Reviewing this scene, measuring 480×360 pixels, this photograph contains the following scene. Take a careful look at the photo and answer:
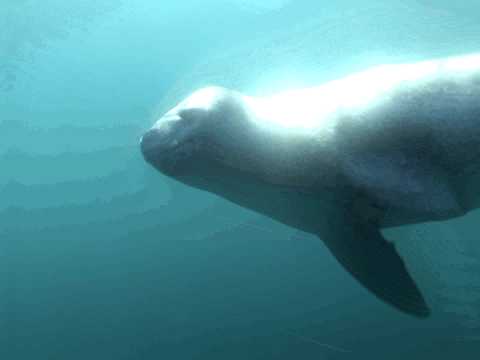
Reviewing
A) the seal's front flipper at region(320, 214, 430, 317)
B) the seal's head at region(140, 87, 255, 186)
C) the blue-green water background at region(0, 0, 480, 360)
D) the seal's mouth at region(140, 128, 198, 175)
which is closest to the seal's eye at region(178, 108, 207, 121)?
the seal's head at region(140, 87, 255, 186)

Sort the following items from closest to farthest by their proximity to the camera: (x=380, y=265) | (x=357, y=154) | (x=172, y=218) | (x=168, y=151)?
(x=357, y=154), (x=168, y=151), (x=380, y=265), (x=172, y=218)

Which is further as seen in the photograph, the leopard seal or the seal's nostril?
the seal's nostril

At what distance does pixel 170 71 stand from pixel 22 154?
16439 millimetres

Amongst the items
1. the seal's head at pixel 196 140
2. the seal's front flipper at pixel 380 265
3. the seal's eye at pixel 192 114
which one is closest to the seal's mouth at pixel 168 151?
the seal's head at pixel 196 140

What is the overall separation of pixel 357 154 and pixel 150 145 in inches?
71.7

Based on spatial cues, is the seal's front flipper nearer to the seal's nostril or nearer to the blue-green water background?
the seal's nostril

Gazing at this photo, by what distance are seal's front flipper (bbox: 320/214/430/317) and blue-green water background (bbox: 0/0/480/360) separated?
1393cm

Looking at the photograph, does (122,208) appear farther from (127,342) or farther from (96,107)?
(127,342)

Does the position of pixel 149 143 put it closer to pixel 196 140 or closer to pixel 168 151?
pixel 168 151

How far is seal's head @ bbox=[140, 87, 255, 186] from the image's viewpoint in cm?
479

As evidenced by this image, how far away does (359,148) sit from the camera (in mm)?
4637

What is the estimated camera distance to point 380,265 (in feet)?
16.3

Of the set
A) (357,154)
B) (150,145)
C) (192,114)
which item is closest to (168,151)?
(150,145)

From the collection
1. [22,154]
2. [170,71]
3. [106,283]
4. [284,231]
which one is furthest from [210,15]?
[22,154]
